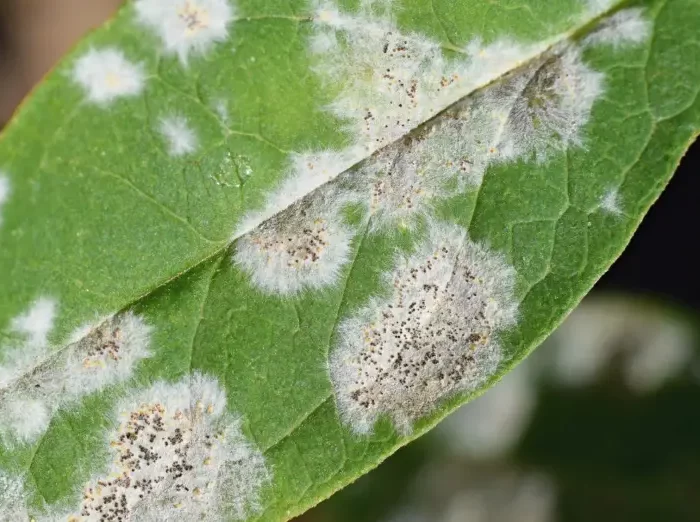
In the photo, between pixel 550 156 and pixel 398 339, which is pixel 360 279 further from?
pixel 550 156

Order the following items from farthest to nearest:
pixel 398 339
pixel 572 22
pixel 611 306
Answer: pixel 611 306
pixel 398 339
pixel 572 22

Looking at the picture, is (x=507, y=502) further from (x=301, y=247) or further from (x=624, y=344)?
(x=301, y=247)

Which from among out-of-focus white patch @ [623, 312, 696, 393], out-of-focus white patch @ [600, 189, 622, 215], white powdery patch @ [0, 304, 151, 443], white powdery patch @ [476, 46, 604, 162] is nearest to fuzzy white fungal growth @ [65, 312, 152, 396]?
white powdery patch @ [0, 304, 151, 443]

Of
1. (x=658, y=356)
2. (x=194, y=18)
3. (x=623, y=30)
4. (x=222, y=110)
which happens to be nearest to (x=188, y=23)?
(x=194, y=18)

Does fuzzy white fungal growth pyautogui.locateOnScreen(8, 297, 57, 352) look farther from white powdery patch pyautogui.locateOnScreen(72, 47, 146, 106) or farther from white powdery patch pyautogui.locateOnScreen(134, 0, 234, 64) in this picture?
white powdery patch pyautogui.locateOnScreen(134, 0, 234, 64)

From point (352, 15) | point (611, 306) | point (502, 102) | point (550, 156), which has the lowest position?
point (611, 306)

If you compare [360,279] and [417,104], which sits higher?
[417,104]

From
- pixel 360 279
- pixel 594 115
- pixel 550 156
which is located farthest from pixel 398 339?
pixel 594 115
